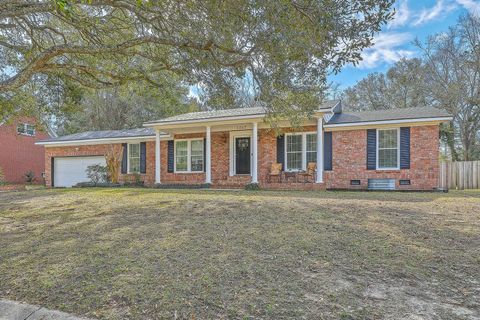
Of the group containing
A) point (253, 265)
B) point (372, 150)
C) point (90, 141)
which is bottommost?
point (253, 265)

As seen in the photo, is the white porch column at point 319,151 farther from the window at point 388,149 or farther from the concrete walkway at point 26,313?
the concrete walkway at point 26,313

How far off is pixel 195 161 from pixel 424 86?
63.6 ft

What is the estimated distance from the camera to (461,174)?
15.6 meters

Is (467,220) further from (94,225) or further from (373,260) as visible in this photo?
(94,225)

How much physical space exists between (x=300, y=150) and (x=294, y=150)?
27 centimetres

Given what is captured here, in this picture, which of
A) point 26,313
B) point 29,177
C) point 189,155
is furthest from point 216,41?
point 29,177

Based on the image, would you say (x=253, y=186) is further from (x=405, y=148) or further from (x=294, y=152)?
Result: (x=405, y=148)

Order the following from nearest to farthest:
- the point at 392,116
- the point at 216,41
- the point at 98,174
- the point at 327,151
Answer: the point at 216,41
the point at 392,116
the point at 327,151
the point at 98,174

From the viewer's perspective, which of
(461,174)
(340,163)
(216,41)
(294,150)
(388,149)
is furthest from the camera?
(461,174)

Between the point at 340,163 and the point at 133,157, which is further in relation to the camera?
the point at 133,157

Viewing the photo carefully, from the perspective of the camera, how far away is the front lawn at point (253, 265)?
9.52ft

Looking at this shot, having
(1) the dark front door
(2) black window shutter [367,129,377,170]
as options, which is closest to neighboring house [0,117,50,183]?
(1) the dark front door

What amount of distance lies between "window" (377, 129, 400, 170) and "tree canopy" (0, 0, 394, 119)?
717 cm

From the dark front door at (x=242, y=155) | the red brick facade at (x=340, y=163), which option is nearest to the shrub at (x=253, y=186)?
the red brick facade at (x=340, y=163)
